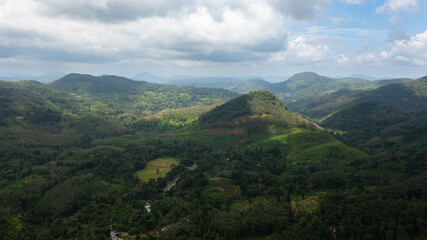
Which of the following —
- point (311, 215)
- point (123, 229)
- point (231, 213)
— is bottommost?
point (123, 229)

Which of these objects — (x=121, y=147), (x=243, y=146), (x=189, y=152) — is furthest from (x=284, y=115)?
(x=121, y=147)

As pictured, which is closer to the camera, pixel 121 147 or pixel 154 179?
pixel 154 179

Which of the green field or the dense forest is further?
the green field

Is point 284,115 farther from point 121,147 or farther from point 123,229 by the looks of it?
point 123,229

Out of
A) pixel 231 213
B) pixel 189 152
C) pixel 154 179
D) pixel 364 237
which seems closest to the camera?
pixel 364 237

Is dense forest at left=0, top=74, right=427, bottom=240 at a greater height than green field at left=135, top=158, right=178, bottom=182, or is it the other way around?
dense forest at left=0, top=74, right=427, bottom=240

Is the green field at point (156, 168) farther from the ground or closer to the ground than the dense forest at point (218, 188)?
closer to the ground

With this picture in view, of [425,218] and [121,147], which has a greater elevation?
[425,218]

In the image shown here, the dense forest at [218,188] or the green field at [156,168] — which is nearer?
the dense forest at [218,188]
